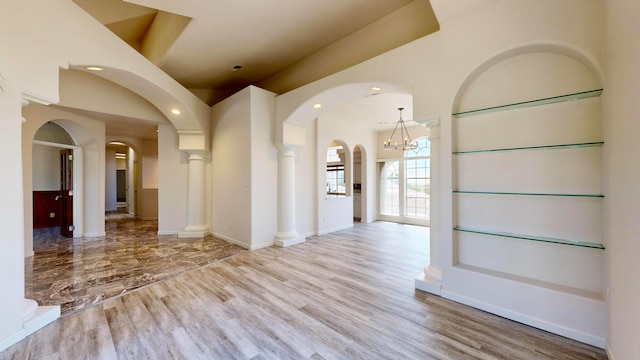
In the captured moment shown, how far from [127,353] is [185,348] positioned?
0.40 m

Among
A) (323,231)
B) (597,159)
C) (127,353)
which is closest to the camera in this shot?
(127,353)

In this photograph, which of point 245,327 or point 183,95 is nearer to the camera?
point 245,327

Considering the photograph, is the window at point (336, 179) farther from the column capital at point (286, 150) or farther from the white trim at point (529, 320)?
the white trim at point (529, 320)

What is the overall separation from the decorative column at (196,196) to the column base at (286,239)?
1916 mm

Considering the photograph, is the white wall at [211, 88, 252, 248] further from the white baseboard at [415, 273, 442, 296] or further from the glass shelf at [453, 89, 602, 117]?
the glass shelf at [453, 89, 602, 117]

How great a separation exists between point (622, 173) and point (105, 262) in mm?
5842

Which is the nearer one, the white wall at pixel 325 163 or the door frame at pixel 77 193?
the door frame at pixel 77 193

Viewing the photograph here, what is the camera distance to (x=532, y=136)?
2197 millimetres

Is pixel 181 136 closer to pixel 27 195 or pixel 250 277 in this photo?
pixel 27 195

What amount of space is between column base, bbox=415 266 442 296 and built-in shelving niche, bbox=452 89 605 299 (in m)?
0.27

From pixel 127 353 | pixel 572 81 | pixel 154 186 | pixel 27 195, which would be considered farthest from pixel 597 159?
pixel 154 186

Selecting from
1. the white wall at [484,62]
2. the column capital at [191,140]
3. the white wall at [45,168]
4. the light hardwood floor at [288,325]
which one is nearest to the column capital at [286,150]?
the column capital at [191,140]

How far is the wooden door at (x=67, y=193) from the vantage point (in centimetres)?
530

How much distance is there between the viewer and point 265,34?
12.3 ft
